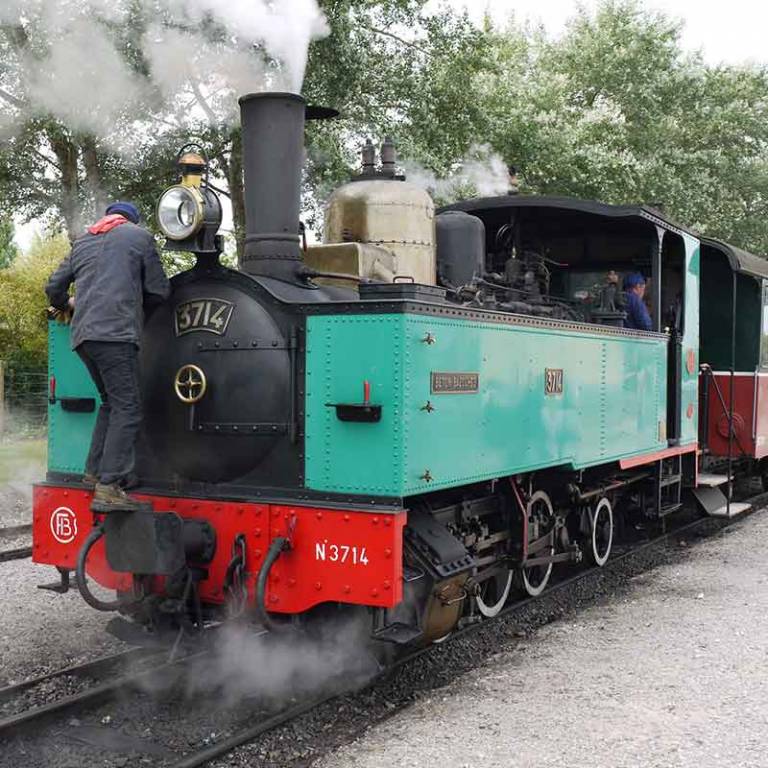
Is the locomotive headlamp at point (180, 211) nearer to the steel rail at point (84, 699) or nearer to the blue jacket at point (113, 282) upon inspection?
the blue jacket at point (113, 282)

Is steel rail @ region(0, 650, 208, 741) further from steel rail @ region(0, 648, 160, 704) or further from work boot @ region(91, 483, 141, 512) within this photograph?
work boot @ region(91, 483, 141, 512)

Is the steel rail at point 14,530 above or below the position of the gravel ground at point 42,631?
above

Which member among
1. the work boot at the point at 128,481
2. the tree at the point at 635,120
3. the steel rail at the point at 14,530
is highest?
the tree at the point at 635,120

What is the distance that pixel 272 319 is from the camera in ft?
13.8

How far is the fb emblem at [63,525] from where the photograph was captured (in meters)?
4.65

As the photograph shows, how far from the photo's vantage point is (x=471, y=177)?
569 inches

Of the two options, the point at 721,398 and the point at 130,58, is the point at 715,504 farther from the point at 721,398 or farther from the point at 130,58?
the point at 130,58

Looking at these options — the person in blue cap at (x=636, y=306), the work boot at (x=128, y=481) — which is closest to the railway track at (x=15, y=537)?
the work boot at (x=128, y=481)

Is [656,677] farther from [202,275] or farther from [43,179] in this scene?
[43,179]

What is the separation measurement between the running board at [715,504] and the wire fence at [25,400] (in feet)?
34.9

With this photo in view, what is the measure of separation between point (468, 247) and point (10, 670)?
3369mm

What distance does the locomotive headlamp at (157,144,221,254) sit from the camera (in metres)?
4.33

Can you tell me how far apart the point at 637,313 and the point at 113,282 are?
13.1ft

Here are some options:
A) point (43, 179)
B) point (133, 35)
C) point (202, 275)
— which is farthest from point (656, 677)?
point (43, 179)
